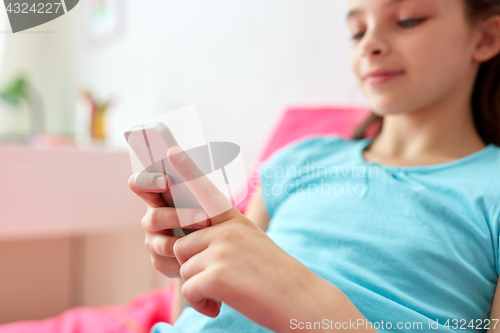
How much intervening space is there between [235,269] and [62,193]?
695mm

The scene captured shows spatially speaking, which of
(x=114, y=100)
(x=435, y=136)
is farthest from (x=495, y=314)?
(x=114, y=100)

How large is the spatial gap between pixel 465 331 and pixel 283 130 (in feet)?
1.82

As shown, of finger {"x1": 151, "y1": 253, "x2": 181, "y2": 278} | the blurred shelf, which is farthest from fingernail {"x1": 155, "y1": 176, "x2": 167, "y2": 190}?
the blurred shelf

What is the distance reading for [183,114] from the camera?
1.03 feet

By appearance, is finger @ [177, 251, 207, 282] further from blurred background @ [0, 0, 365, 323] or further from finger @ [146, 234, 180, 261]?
blurred background @ [0, 0, 365, 323]

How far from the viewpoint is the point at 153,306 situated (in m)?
0.67

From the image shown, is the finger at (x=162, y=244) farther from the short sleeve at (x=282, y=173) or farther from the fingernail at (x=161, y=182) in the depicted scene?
the short sleeve at (x=282, y=173)

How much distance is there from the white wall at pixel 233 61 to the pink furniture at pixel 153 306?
133 mm

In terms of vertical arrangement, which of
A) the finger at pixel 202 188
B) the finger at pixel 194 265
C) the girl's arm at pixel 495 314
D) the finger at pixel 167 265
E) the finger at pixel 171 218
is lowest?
the girl's arm at pixel 495 314

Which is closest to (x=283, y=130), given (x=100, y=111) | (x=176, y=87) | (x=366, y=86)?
(x=366, y=86)

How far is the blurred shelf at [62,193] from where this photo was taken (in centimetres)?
74

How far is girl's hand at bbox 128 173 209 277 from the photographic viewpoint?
0.29 meters

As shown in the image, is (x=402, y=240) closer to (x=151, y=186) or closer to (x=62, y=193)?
(x=151, y=186)

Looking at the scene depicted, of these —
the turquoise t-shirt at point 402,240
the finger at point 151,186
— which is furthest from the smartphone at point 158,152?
the turquoise t-shirt at point 402,240
